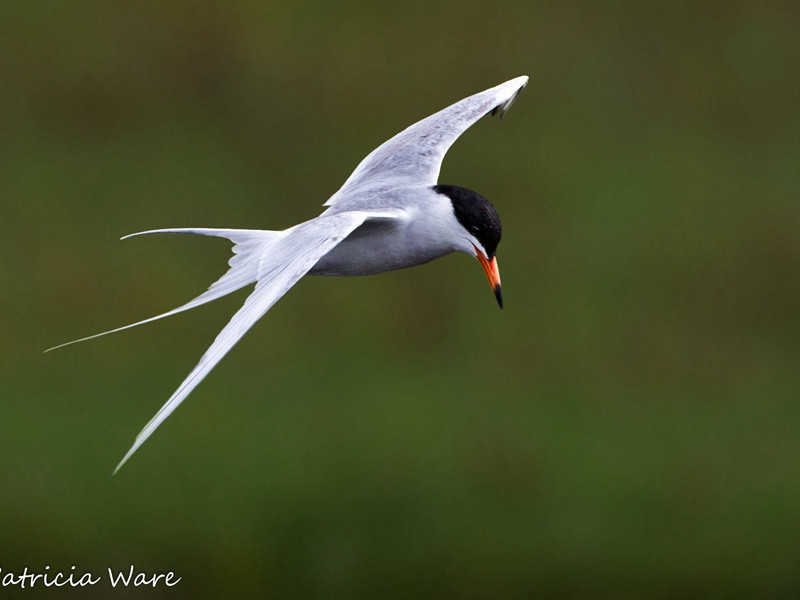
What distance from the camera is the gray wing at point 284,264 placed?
13.3ft

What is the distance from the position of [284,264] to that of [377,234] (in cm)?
61

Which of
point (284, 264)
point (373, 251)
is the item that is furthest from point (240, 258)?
point (284, 264)

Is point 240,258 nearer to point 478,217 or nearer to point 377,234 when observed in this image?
point 377,234

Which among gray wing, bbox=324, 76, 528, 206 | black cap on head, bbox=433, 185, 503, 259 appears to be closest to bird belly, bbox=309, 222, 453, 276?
black cap on head, bbox=433, 185, 503, 259

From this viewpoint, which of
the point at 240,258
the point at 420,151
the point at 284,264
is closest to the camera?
the point at 284,264

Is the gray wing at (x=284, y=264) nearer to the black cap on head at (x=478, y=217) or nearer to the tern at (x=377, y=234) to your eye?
the tern at (x=377, y=234)

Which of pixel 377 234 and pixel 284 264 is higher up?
pixel 284 264

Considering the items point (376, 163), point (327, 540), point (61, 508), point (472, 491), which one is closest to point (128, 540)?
point (61, 508)

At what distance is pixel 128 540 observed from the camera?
9969mm

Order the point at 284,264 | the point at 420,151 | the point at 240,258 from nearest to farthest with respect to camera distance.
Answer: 1. the point at 284,264
2. the point at 240,258
3. the point at 420,151

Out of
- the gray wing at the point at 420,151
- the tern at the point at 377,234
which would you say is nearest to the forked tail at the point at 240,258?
the tern at the point at 377,234

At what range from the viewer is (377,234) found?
5203 mm

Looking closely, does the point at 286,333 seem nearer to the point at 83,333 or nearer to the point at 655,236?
the point at 83,333

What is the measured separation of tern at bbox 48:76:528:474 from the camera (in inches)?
183
